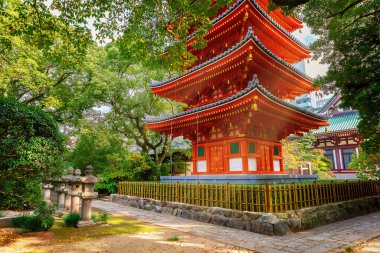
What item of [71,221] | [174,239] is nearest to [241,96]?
[174,239]

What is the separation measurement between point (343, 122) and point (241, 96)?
18.5m

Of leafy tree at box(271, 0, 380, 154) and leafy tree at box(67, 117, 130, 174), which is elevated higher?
leafy tree at box(271, 0, 380, 154)

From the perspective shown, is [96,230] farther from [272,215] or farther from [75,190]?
[272,215]

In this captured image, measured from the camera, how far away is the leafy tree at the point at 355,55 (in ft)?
28.5

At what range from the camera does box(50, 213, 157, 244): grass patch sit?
6.30 metres

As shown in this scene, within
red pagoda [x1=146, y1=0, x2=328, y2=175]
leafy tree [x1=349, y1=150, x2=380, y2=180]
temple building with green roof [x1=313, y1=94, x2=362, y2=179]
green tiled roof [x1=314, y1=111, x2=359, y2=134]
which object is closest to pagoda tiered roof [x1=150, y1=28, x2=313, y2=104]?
red pagoda [x1=146, y1=0, x2=328, y2=175]

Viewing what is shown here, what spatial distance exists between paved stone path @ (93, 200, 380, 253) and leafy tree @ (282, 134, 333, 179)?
32.8 feet

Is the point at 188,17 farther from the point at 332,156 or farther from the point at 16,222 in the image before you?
the point at 332,156

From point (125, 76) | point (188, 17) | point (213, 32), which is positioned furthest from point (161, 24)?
point (125, 76)

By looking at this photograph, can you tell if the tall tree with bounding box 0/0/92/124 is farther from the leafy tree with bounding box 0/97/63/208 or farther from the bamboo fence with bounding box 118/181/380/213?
the bamboo fence with bounding box 118/181/380/213

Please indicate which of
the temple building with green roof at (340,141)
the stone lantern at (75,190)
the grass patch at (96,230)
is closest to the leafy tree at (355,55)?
the grass patch at (96,230)

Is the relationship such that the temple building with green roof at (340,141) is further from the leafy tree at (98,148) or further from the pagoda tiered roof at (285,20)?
the leafy tree at (98,148)

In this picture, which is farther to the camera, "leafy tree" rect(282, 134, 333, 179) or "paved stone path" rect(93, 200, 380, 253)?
"leafy tree" rect(282, 134, 333, 179)

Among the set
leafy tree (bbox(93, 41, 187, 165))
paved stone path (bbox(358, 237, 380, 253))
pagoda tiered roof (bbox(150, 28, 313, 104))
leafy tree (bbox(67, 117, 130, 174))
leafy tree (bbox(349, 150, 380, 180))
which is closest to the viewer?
paved stone path (bbox(358, 237, 380, 253))
